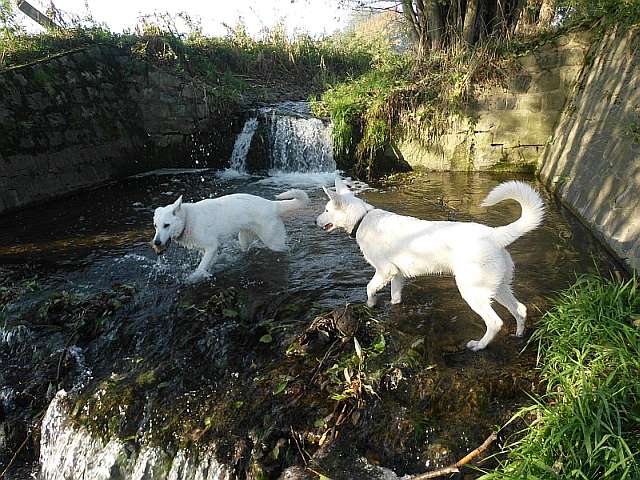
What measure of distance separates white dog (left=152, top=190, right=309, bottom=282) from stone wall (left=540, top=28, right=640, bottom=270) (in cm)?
379

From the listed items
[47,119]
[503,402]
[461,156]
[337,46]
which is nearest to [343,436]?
[503,402]

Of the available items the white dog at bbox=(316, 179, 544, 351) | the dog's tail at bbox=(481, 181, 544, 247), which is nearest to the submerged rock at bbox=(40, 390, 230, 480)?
the white dog at bbox=(316, 179, 544, 351)

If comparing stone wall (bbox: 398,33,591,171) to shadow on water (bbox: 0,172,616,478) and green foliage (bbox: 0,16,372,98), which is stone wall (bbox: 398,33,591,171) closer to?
shadow on water (bbox: 0,172,616,478)

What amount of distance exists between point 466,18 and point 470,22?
14cm

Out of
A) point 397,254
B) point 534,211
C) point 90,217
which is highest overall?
point 534,211

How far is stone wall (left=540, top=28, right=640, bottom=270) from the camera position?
5.04 m

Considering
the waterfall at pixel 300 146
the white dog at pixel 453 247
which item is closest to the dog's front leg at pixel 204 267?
the white dog at pixel 453 247

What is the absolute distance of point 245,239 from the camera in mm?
5902

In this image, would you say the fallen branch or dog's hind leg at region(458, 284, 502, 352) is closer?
the fallen branch

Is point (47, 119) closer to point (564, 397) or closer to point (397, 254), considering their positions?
point (397, 254)

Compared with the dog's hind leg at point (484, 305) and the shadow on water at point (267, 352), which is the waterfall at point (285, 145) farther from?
the dog's hind leg at point (484, 305)

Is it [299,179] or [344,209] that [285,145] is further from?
[344,209]

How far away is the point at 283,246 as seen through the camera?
5504 millimetres

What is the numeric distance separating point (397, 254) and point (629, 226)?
2.99 metres
